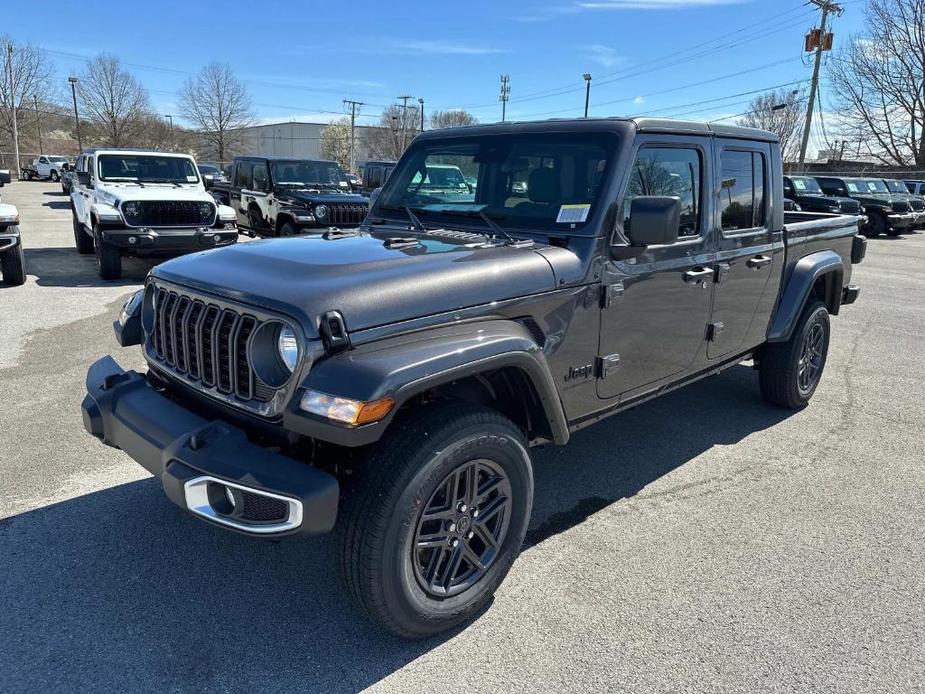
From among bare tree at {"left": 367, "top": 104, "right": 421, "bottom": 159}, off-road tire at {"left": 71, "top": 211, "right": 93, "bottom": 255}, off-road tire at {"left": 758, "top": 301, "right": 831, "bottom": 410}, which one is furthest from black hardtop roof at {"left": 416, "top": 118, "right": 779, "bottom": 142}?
bare tree at {"left": 367, "top": 104, "right": 421, "bottom": 159}

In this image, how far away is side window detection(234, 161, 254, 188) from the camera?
1360 cm

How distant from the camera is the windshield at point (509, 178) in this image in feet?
10.6

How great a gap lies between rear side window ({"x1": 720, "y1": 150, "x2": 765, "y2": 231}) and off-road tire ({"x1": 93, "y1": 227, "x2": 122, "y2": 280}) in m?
8.51

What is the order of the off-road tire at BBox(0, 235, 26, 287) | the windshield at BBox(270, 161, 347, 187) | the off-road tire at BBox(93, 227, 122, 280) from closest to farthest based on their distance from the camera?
the off-road tire at BBox(0, 235, 26, 287), the off-road tire at BBox(93, 227, 122, 280), the windshield at BBox(270, 161, 347, 187)

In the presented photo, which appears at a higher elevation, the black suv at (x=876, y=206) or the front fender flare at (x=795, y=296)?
the black suv at (x=876, y=206)

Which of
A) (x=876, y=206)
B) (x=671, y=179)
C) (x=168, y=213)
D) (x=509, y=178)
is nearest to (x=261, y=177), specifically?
(x=168, y=213)

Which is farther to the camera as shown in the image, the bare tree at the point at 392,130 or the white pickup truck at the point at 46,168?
the bare tree at the point at 392,130

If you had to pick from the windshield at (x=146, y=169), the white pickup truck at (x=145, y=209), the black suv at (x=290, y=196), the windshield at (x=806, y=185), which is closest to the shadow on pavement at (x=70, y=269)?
the white pickup truck at (x=145, y=209)

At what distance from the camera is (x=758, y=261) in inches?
168

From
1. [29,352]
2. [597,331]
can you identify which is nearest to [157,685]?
[597,331]

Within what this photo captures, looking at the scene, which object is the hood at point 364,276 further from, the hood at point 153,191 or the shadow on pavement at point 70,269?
the hood at point 153,191

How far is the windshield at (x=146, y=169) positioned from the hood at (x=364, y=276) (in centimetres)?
924

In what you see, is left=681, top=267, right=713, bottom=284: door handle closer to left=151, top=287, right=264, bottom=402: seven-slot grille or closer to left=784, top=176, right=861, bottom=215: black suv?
left=151, top=287, right=264, bottom=402: seven-slot grille

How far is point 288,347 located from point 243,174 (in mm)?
12721
